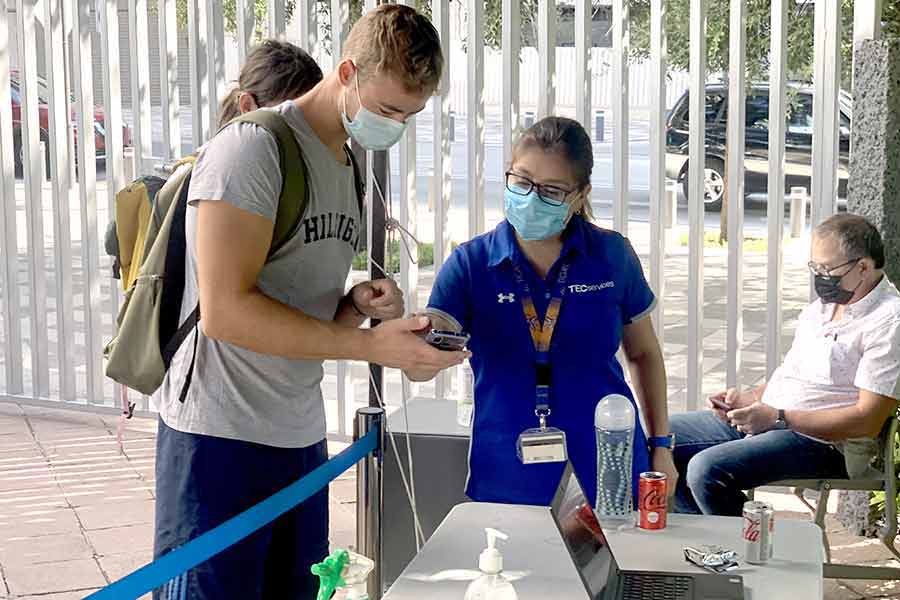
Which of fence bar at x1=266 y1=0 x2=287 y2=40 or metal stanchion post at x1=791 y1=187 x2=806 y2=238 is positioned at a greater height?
fence bar at x1=266 y1=0 x2=287 y2=40

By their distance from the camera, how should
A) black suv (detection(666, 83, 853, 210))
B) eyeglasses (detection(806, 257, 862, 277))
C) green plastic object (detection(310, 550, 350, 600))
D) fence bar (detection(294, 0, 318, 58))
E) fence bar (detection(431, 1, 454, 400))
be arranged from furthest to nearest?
black suv (detection(666, 83, 853, 210)) < fence bar (detection(294, 0, 318, 58)) < fence bar (detection(431, 1, 454, 400)) < eyeglasses (detection(806, 257, 862, 277)) < green plastic object (detection(310, 550, 350, 600))

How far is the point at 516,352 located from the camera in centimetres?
305

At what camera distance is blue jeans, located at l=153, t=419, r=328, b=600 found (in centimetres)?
246

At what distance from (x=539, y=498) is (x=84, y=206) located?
144 inches

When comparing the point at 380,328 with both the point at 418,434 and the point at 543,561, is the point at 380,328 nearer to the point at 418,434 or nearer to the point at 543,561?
the point at 543,561

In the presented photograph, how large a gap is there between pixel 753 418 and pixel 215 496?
6.91 ft

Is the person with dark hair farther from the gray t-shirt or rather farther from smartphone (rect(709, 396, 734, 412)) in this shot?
smartphone (rect(709, 396, 734, 412))

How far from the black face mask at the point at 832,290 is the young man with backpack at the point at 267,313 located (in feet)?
6.35

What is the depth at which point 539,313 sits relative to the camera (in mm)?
3051

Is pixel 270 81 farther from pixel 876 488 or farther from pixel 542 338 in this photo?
pixel 876 488

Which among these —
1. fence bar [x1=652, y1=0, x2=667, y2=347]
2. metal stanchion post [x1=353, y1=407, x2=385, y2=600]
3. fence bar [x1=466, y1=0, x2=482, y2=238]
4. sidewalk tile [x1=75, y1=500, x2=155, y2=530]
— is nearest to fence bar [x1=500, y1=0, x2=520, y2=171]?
fence bar [x1=466, y1=0, x2=482, y2=238]

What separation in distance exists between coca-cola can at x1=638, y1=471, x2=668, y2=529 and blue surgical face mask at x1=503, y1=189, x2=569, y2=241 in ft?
2.07

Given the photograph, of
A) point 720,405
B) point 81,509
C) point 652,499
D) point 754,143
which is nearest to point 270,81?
point 652,499

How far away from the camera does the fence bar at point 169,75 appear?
5859 mm
